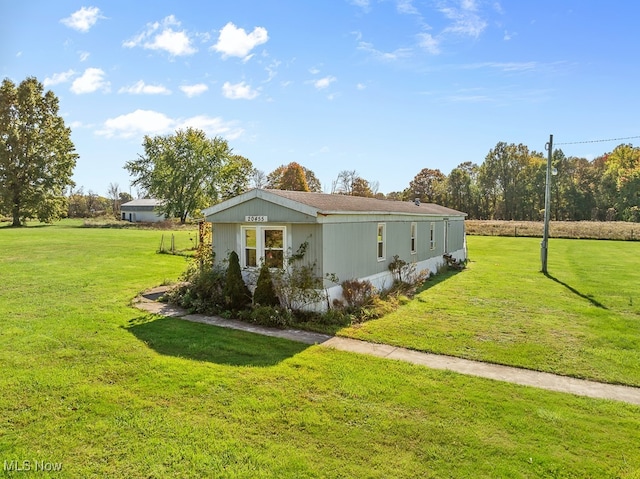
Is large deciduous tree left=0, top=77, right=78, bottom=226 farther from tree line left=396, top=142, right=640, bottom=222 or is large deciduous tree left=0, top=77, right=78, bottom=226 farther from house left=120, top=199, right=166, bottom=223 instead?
tree line left=396, top=142, right=640, bottom=222

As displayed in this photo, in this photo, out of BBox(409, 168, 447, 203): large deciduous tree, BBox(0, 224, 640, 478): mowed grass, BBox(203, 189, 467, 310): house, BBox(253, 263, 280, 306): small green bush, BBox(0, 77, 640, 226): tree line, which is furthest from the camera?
BBox(409, 168, 447, 203): large deciduous tree

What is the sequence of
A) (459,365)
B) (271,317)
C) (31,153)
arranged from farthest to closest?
(31,153), (271,317), (459,365)

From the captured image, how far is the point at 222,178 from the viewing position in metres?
55.2

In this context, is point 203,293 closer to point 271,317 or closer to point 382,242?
point 271,317

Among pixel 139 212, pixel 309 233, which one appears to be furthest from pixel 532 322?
pixel 139 212

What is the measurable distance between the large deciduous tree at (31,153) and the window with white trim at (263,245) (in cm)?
4386

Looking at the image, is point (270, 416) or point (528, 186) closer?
point (270, 416)

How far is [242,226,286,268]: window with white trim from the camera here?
10.8 meters

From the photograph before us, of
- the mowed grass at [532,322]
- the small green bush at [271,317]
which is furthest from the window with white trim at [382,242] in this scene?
the small green bush at [271,317]

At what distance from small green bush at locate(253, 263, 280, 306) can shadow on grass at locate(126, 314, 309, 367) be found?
1333mm

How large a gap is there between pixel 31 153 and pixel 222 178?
21.9 meters

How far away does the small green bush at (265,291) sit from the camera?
10.1 metres

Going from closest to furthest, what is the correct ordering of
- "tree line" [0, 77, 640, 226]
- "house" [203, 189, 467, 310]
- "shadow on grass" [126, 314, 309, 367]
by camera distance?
"shadow on grass" [126, 314, 309, 367] < "house" [203, 189, 467, 310] < "tree line" [0, 77, 640, 226]

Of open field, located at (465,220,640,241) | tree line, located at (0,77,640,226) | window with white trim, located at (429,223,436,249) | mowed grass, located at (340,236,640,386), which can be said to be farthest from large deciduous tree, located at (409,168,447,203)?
mowed grass, located at (340,236,640,386)
